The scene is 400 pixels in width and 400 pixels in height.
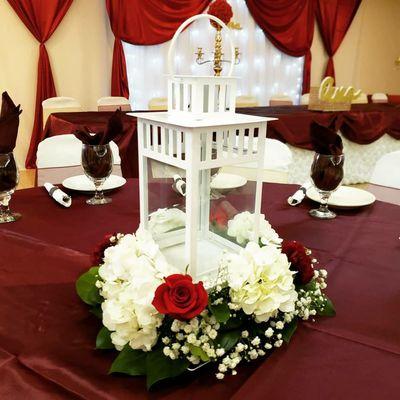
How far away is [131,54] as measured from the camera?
4.68m

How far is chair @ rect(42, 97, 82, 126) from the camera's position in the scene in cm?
362

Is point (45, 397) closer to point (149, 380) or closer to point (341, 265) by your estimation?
point (149, 380)

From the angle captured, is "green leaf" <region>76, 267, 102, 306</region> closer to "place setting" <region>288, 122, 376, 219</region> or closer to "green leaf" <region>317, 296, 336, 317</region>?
"green leaf" <region>317, 296, 336, 317</region>

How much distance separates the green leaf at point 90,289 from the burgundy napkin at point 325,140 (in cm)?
70

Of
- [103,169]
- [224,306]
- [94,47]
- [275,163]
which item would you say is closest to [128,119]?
[275,163]

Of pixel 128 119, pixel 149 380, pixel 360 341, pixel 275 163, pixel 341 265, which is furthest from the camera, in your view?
pixel 128 119

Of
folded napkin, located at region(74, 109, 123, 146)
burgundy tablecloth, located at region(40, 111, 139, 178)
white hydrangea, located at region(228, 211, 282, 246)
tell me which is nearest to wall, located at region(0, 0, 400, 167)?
burgundy tablecloth, located at region(40, 111, 139, 178)

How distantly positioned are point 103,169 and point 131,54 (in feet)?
12.6

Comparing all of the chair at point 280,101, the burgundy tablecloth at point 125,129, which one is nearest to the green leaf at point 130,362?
the burgundy tablecloth at point 125,129

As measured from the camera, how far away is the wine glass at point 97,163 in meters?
1.17

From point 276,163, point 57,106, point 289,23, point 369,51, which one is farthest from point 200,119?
point 369,51

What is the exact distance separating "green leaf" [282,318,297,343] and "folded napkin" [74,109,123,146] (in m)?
0.76

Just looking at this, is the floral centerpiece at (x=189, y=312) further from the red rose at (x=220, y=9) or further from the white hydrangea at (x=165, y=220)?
the red rose at (x=220, y=9)

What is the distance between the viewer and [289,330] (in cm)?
59
